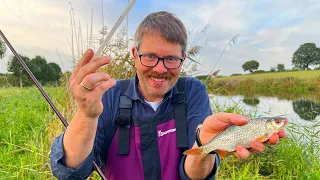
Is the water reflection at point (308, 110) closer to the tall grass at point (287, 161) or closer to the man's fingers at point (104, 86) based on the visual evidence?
the tall grass at point (287, 161)

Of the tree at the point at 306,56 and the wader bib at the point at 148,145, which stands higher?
the tree at the point at 306,56

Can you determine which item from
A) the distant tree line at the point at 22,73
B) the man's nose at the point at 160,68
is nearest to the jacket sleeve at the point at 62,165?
the man's nose at the point at 160,68

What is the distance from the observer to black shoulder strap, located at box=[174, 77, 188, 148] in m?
2.18

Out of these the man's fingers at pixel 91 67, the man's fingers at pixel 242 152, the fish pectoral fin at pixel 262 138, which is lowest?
the man's fingers at pixel 242 152

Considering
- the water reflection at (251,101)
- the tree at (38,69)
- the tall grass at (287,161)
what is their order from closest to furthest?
the tall grass at (287,161) < the water reflection at (251,101) < the tree at (38,69)

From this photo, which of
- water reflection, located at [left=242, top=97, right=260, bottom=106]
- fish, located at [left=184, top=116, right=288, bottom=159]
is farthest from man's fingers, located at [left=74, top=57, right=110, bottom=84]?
water reflection, located at [left=242, top=97, right=260, bottom=106]

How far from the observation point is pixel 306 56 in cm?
5909

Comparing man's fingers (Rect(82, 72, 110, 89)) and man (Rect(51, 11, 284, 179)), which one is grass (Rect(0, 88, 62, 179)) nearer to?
man (Rect(51, 11, 284, 179))

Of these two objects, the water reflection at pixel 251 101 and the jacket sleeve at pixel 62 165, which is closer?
the jacket sleeve at pixel 62 165

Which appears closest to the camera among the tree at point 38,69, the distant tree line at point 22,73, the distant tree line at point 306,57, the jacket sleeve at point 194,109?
the jacket sleeve at point 194,109

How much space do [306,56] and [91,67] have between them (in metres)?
64.3

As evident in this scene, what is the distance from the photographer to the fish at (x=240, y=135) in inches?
71.3

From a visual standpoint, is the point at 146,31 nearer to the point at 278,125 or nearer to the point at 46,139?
the point at 278,125

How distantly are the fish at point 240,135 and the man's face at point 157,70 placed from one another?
569 millimetres
